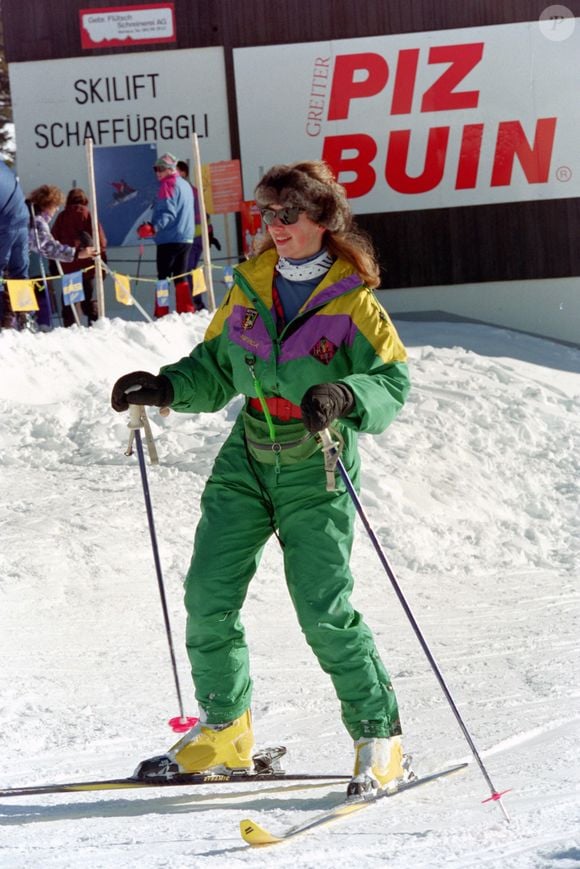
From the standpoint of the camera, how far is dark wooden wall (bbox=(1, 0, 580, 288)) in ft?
52.3

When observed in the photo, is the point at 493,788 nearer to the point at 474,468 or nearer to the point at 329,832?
the point at 329,832

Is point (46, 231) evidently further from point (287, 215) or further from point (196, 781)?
point (196, 781)

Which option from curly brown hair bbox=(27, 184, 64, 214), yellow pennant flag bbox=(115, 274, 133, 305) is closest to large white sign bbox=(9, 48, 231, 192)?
yellow pennant flag bbox=(115, 274, 133, 305)

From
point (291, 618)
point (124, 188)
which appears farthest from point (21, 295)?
point (124, 188)

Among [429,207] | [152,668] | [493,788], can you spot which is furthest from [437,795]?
[429,207]

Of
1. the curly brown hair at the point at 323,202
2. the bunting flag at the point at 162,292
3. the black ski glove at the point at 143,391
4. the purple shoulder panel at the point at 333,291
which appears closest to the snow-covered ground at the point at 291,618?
the bunting flag at the point at 162,292

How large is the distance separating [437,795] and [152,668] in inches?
90.5

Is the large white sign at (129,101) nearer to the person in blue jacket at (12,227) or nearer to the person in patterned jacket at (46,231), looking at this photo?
the person in patterned jacket at (46,231)

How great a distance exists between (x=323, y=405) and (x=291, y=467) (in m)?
0.50

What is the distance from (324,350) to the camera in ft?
13.1

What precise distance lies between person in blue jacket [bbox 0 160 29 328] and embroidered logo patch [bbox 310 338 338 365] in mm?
6746

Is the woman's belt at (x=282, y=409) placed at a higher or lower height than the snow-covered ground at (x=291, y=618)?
higher

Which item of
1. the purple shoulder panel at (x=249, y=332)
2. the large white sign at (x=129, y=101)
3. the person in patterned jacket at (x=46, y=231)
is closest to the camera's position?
the purple shoulder panel at (x=249, y=332)

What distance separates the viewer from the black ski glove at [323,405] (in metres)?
3.61
